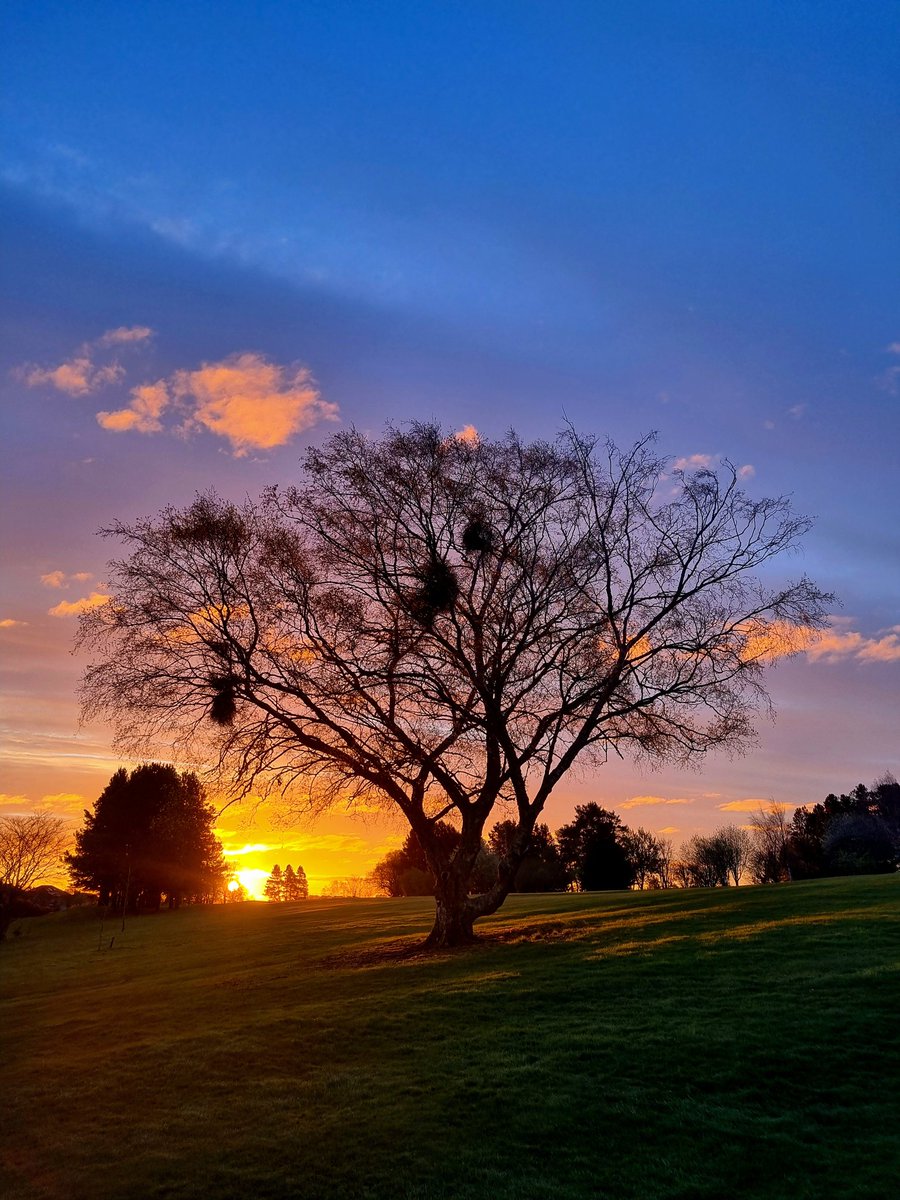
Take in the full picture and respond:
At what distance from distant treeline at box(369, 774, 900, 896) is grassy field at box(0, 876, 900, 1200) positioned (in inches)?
2031

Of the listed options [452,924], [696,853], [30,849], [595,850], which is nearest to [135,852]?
[30,849]

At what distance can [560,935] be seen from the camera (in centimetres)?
2434

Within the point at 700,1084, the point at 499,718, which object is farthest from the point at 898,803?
the point at 700,1084

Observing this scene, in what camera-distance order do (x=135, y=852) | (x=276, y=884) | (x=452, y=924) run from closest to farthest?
1. (x=452, y=924)
2. (x=135, y=852)
3. (x=276, y=884)

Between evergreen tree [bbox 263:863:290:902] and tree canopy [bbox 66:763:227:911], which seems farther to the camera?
evergreen tree [bbox 263:863:290:902]

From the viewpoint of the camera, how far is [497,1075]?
11.8m

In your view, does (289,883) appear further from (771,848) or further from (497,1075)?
(497,1075)

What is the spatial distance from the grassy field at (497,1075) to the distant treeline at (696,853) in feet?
169

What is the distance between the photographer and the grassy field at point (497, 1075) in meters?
9.12

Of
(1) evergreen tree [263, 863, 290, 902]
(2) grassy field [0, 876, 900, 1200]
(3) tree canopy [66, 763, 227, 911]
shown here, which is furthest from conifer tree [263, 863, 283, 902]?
(2) grassy field [0, 876, 900, 1200]

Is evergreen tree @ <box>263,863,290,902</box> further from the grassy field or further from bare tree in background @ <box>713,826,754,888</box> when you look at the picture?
the grassy field

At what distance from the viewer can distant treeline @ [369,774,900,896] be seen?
8488cm

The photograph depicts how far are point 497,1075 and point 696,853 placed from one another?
Result: 120031mm

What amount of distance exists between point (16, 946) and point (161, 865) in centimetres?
1902
